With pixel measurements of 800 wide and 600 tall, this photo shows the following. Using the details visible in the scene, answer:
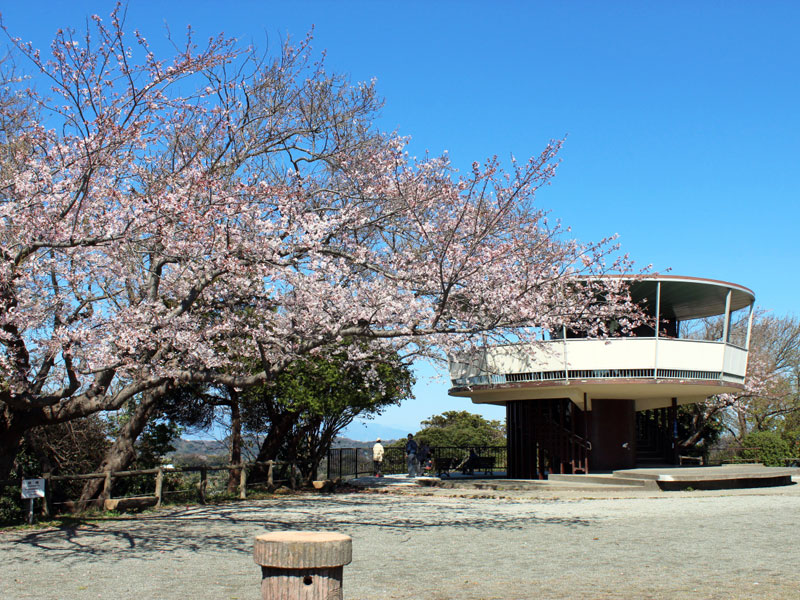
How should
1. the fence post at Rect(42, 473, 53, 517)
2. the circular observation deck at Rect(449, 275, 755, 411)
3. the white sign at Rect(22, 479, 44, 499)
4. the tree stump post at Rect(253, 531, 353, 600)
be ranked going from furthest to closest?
1. the circular observation deck at Rect(449, 275, 755, 411)
2. the fence post at Rect(42, 473, 53, 517)
3. the white sign at Rect(22, 479, 44, 499)
4. the tree stump post at Rect(253, 531, 353, 600)

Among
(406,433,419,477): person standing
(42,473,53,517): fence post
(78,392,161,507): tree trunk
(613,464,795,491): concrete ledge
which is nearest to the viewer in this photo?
(42,473,53,517): fence post

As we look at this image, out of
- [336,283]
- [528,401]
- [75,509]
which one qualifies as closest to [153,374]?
[336,283]

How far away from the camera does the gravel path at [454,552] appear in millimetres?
7637

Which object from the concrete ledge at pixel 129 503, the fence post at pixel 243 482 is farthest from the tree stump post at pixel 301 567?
the fence post at pixel 243 482

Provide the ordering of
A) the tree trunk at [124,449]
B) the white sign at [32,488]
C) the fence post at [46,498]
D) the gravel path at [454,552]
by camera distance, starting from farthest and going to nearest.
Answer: the tree trunk at [124,449], the fence post at [46,498], the white sign at [32,488], the gravel path at [454,552]

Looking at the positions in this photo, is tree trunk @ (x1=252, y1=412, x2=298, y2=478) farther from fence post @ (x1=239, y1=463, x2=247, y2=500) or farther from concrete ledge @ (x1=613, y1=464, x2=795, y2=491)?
concrete ledge @ (x1=613, y1=464, x2=795, y2=491)

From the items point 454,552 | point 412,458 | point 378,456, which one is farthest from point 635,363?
point 454,552

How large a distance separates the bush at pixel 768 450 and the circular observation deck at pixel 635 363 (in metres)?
9.69

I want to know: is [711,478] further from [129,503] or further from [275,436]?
[129,503]

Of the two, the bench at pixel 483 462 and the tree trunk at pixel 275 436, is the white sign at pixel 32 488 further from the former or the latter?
the bench at pixel 483 462

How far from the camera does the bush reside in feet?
106

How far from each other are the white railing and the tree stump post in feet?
56.6

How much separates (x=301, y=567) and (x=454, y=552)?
609 cm

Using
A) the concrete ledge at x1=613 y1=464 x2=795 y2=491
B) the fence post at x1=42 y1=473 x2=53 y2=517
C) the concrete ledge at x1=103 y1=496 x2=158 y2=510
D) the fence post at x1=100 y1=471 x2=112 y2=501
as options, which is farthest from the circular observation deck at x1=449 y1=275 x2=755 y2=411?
the fence post at x1=42 y1=473 x2=53 y2=517
